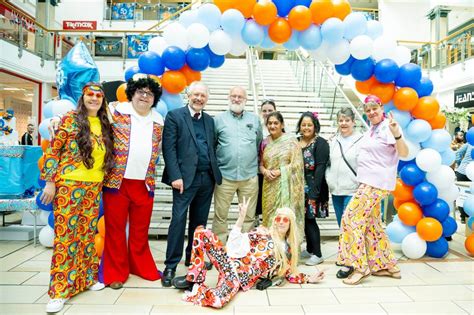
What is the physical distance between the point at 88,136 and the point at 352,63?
2.51 metres

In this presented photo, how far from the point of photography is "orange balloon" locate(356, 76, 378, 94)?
3594 millimetres

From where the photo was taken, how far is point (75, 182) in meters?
2.47

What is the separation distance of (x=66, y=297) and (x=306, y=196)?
2.10m

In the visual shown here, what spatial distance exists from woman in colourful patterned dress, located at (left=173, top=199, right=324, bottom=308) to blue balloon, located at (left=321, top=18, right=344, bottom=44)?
162 cm

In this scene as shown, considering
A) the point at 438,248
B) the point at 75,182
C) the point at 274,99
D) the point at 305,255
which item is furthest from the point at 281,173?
the point at 274,99

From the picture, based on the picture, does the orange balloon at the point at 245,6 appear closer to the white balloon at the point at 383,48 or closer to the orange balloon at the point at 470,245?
the white balloon at the point at 383,48

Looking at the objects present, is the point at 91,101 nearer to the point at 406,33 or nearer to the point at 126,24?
the point at 126,24

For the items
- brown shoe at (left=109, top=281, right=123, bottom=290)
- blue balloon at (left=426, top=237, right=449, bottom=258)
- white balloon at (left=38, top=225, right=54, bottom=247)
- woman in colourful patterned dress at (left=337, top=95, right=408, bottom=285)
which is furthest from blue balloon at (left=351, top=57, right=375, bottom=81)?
white balloon at (left=38, top=225, right=54, bottom=247)

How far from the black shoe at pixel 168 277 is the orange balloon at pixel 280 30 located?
2228mm

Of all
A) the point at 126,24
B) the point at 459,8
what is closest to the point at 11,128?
the point at 126,24

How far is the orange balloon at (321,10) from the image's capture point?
3279 mm

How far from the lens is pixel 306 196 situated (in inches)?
133

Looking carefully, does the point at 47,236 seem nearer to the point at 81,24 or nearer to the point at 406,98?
the point at 406,98

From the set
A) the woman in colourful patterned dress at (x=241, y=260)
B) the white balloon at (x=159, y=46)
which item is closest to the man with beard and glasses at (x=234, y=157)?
the woman in colourful patterned dress at (x=241, y=260)
